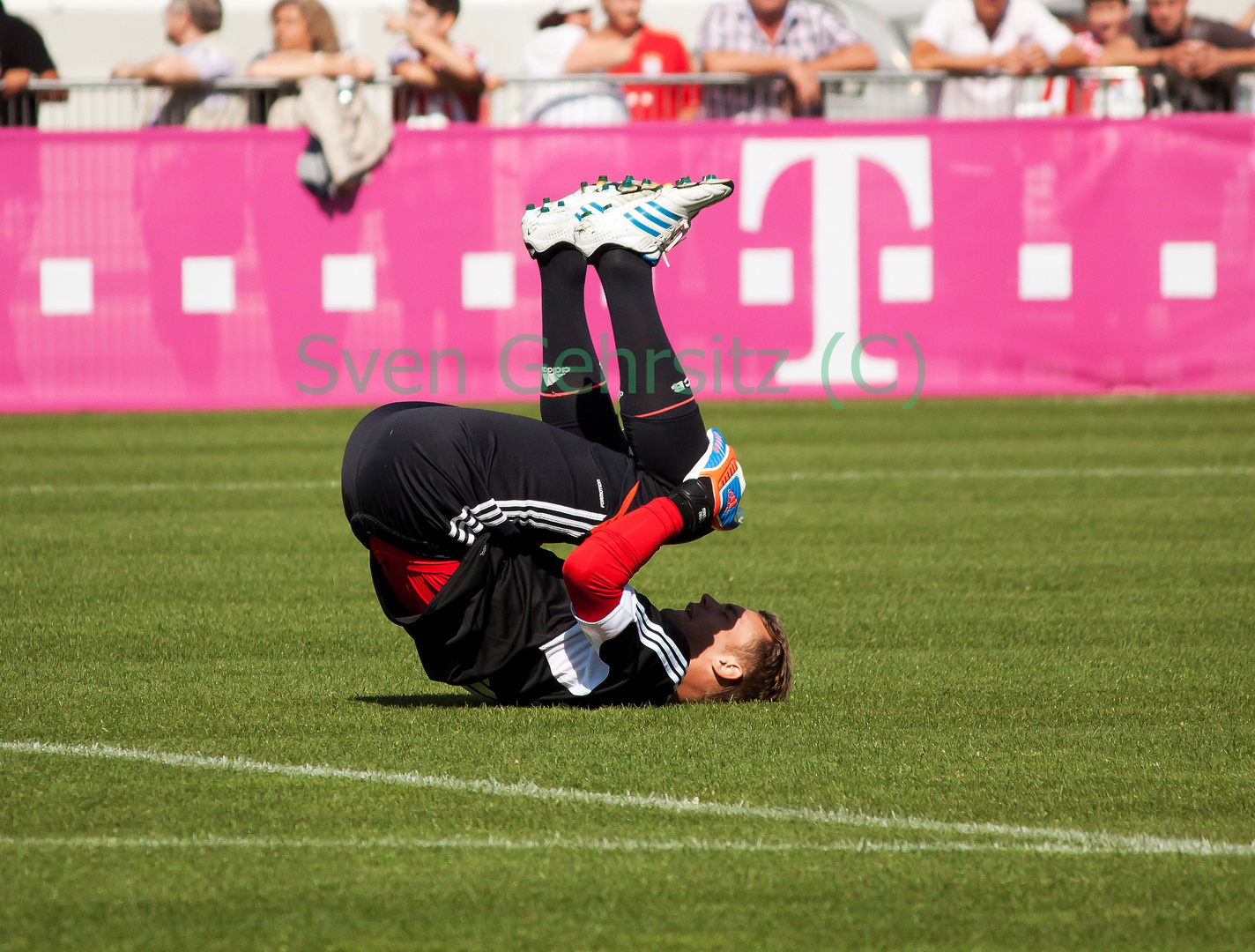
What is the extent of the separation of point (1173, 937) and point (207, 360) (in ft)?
40.0

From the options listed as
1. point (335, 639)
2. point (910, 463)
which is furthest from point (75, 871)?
point (910, 463)

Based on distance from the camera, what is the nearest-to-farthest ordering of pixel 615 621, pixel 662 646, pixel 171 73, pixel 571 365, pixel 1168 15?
1. pixel 615 621
2. pixel 662 646
3. pixel 571 365
4. pixel 171 73
5. pixel 1168 15

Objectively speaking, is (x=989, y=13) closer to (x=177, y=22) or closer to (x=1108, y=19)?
(x=1108, y=19)

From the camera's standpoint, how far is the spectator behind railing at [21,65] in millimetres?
14781

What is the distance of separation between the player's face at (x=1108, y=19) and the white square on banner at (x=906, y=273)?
2605 mm

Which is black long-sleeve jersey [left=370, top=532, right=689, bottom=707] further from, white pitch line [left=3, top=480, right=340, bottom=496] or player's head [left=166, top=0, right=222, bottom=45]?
player's head [left=166, top=0, right=222, bottom=45]

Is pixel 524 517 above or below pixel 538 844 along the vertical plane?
above

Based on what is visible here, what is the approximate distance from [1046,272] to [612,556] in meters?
10.6

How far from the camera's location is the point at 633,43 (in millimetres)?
15266

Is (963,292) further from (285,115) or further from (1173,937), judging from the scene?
(1173,937)

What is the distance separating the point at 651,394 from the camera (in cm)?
540

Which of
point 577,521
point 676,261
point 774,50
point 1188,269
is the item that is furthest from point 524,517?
point 1188,269

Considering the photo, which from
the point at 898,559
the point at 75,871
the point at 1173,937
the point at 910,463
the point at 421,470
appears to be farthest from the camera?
the point at 910,463

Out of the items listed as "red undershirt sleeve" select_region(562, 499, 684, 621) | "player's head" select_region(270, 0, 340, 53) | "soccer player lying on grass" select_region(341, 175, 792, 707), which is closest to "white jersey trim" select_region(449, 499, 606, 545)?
"soccer player lying on grass" select_region(341, 175, 792, 707)
